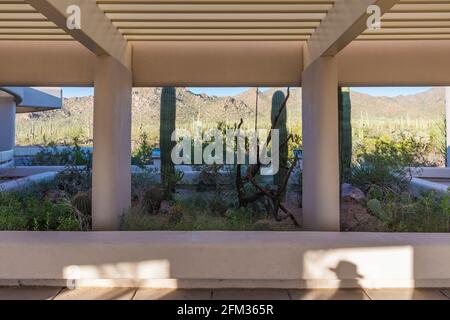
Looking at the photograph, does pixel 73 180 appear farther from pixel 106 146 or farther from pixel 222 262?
pixel 222 262

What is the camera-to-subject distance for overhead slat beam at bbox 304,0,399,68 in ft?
11.5

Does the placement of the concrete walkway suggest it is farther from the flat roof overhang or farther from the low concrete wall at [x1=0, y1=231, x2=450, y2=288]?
the flat roof overhang

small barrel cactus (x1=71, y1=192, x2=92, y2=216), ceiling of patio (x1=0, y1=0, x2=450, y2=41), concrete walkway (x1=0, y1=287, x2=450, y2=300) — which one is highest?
ceiling of patio (x1=0, y1=0, x2=450, y2=41)

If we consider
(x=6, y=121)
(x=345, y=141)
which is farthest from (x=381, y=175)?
(x=6, y=121)

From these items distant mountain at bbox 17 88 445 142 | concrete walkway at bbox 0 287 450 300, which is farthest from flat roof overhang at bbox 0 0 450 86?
distant mountain at bbox 17 88 445 142

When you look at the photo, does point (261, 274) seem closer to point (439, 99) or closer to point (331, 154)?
point (331, 154)

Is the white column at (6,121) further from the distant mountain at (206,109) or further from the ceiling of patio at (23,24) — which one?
the ceiling of patio at (23,24)

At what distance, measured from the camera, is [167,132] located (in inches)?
362

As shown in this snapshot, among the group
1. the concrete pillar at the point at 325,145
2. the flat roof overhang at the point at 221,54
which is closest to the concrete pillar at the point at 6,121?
the flat roof overhang at the point at 221,54

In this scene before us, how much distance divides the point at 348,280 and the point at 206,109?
1156 inches

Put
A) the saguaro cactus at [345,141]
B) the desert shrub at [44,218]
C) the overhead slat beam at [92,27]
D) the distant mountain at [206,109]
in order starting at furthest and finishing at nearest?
the distant mountain at [206,109] < the saguaro cactus at [345,141] < the desert shrub at [44,218] < the overhead slat beam at [92,27]

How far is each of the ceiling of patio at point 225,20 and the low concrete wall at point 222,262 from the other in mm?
2691

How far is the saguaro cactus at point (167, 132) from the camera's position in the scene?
881 centimetres

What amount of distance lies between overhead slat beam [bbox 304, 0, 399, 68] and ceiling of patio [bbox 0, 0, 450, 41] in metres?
0.13
